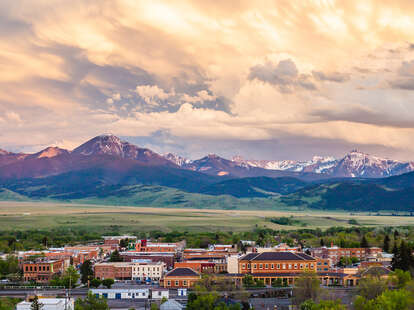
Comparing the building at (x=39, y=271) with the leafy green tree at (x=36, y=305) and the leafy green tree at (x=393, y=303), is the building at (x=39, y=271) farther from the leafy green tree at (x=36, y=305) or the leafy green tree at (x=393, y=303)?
the leafy green tree at (x=393, y=303)

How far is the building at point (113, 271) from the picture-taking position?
13600cm

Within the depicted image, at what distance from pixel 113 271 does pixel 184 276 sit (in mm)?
23356

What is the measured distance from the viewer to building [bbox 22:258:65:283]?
13238 centimetres

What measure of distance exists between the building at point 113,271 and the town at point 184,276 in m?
0.24

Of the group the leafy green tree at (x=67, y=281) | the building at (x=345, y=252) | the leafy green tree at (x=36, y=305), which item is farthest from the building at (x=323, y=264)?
the leafy green tree at (x=36, y=305)

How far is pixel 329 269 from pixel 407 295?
62.3 meters

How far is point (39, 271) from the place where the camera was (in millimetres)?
134000

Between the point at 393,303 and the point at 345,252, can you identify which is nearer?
the point at 393,303

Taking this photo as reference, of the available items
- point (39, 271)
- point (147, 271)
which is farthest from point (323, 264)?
point (39, 271)

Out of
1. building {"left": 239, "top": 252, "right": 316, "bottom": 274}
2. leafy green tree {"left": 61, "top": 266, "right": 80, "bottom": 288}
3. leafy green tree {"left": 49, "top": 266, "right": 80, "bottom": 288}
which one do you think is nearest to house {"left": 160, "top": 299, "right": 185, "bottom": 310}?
leafy green tree {"left": 49, "top": 266, "right": 80, "bottom": 288}

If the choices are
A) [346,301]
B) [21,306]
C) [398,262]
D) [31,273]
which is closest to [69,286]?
[31,273]

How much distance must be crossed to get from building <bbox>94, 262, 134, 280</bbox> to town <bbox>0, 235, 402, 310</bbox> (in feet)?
0.78

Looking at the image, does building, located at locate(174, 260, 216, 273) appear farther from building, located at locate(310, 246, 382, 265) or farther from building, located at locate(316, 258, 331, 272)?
building, located at locate(310, 246, 382, 265)

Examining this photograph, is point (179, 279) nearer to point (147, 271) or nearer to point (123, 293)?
point (123, 293)
